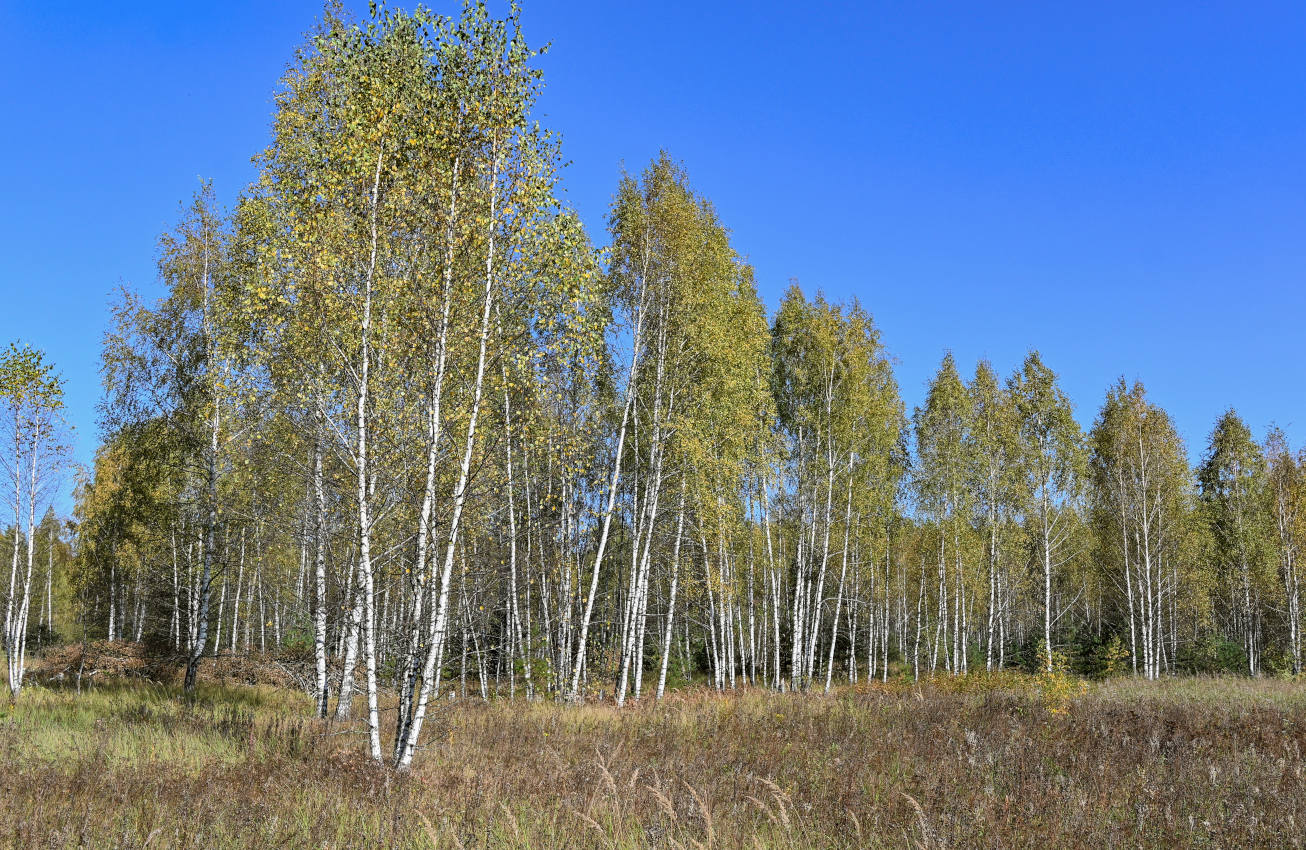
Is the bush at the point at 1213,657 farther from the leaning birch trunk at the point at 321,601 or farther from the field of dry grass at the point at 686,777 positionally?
the leaning birch trunk at the point at 321,601

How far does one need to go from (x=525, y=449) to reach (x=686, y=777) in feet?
21.8

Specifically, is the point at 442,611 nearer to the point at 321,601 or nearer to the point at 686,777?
the point at 686,777

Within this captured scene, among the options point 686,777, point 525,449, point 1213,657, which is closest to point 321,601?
point 525,449

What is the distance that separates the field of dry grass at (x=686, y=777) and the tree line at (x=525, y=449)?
4.37 feet

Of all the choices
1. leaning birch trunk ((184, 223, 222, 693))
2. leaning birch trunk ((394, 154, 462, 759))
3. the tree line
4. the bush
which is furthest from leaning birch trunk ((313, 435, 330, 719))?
the bush

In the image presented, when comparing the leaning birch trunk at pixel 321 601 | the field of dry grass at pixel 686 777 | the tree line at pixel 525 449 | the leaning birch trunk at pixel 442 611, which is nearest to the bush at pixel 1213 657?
the tree line at pixel 525 449

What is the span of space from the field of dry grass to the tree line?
133cm

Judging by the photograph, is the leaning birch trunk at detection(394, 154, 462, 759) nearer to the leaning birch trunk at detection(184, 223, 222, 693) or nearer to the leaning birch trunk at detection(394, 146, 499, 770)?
the leaning birch trunk at detection(394, 146, 499, 770)

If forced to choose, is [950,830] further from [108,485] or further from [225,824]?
[108,485]

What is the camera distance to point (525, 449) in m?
12.6

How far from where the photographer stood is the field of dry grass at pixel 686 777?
5.40 metres

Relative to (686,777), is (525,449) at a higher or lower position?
higher

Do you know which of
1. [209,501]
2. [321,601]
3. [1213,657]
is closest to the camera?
[321,601]

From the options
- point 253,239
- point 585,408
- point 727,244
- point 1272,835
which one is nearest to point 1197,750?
point 1272,835
